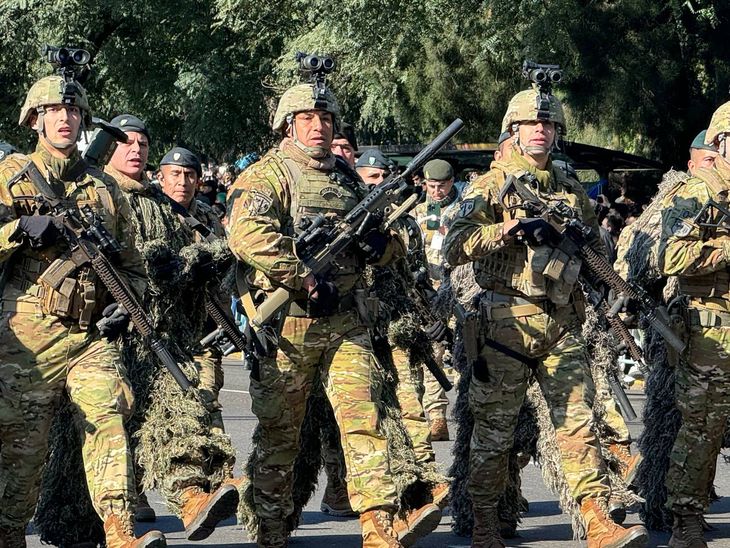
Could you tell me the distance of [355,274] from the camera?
7094 mm

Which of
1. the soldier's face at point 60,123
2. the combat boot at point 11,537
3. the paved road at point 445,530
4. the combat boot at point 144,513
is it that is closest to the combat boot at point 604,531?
the paved road at point 445,530

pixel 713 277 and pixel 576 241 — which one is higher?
pixel 576 241

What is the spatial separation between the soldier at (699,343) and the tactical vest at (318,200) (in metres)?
1.58

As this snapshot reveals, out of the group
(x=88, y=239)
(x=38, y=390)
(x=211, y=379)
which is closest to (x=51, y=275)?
(x=88, y=239)

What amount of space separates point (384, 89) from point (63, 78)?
14477 mm

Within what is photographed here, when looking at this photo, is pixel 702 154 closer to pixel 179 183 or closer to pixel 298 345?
pixel 298 345

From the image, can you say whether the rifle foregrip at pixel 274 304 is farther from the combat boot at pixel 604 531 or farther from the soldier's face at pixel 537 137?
the combat boot at pixel 604 531

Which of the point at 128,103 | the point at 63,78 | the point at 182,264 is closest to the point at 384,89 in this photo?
the point at 128,103

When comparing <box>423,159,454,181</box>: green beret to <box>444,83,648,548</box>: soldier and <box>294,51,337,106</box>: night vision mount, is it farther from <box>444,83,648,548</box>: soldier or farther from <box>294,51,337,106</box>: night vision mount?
<box>294,51,337,106</box>: night vision mount

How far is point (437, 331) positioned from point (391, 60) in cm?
1145

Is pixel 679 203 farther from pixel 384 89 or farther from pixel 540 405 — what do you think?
pixel 384 89

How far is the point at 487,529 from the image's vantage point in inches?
292

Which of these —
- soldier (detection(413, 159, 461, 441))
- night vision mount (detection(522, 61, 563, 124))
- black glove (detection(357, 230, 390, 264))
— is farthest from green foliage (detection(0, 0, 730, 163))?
black glove (detection(357, 230, 390, 264))

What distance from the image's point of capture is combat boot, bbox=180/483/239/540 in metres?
7.13
